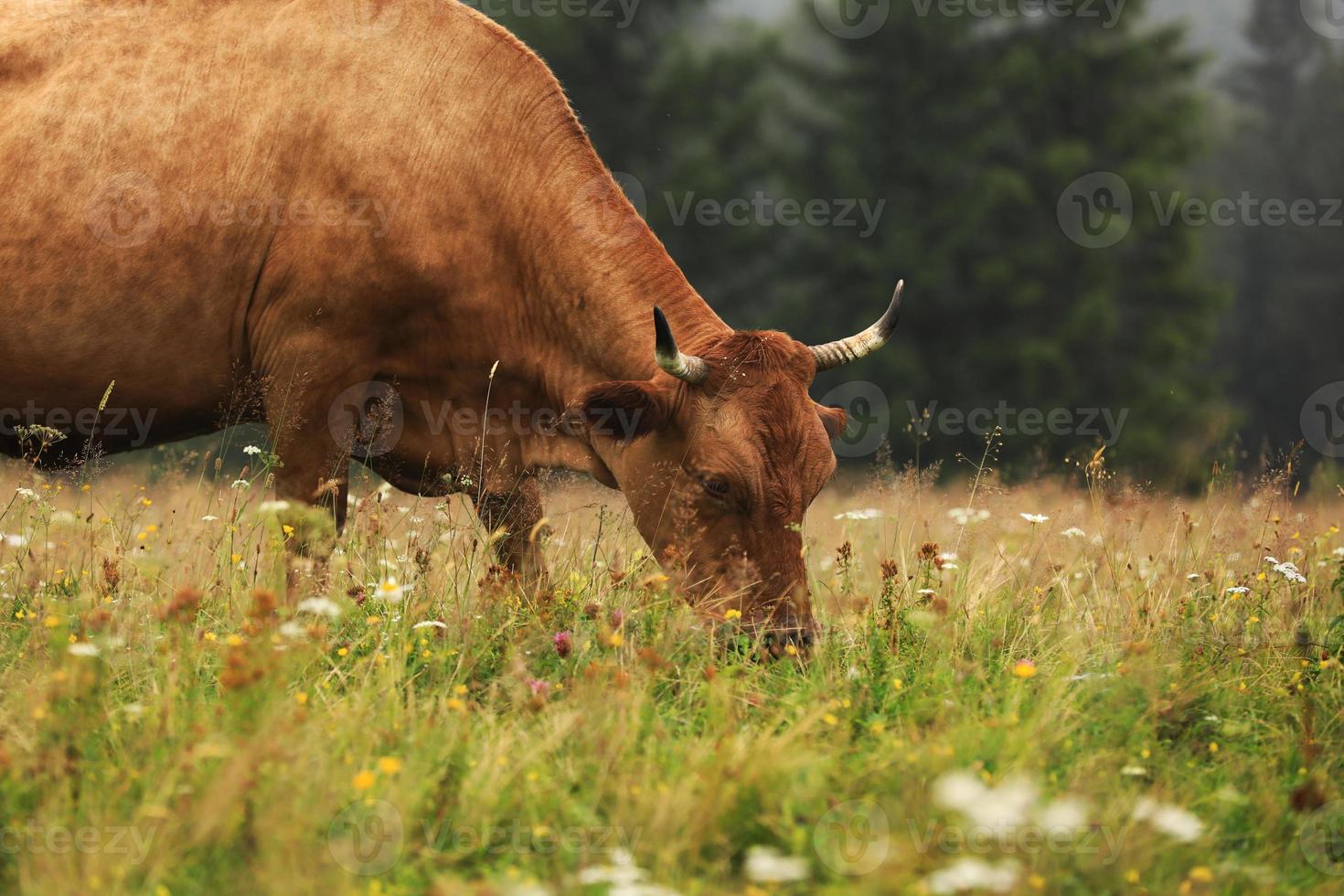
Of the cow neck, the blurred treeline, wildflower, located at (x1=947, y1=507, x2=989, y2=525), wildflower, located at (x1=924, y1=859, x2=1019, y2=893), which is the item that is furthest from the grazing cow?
the blurred treeline

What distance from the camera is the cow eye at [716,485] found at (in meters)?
4.99

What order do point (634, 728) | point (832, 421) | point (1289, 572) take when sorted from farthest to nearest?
point (832, 421)
point (1289, 572)
point (634, 728)

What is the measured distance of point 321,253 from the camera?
552cm

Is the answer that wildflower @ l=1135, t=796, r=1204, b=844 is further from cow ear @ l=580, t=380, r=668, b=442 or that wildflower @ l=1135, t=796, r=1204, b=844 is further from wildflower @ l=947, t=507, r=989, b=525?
wildflower @ l=947, t=507, r=989, b=525

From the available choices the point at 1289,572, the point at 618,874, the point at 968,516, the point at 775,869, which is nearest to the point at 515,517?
the point at 968,516

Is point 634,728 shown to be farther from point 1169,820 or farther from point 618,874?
point 1169,820

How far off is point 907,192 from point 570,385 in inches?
753

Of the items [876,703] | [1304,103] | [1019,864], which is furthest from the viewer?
[1304,103]

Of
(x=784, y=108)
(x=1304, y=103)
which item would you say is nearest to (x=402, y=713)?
(x=784, y=108)

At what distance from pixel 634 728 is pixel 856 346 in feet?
8.49

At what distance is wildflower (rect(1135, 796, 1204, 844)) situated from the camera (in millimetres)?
2838

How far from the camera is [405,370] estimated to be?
5738mm

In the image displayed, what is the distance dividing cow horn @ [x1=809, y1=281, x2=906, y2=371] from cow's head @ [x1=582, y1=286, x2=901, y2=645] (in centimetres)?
3

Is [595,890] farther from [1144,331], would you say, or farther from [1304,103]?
[1304,103]
